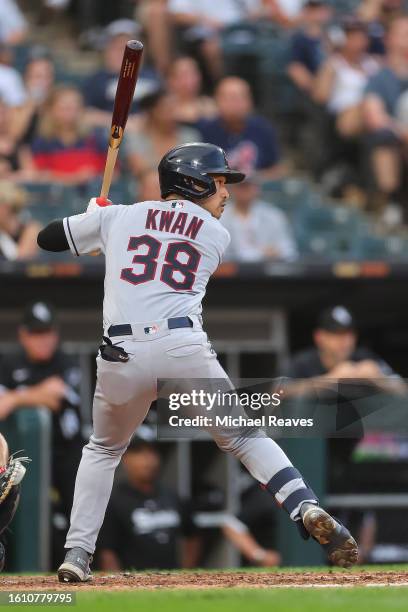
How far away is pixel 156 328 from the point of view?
521 centimetres

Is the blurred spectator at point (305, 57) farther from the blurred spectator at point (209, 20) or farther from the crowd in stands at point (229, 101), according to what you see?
the blurred spectator at point (209, 20)

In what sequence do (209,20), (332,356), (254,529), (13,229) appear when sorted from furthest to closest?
A: (209,20), (13,229), (254,529), (332,356)

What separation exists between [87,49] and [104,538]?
523 centimetres

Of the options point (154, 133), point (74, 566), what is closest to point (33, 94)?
point (154, 133)

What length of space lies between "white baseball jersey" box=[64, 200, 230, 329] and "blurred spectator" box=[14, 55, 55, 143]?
4992 millimetres

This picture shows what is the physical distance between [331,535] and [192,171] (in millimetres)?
1476

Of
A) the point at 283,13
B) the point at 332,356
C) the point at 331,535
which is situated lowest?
the point at 331,535

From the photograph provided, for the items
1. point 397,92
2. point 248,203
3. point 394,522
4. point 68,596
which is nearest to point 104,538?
point 394,522

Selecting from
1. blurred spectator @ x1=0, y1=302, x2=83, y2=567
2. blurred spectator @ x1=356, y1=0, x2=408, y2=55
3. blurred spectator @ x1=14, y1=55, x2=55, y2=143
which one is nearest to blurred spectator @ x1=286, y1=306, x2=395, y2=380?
blurred spectator @ x1=0, y1=302, x2=83, y2=567

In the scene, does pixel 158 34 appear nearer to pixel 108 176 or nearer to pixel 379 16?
pixel 379 16

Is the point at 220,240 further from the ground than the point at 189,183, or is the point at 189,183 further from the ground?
the point at 189,183

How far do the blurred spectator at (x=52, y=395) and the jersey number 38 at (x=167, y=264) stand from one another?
120 inches

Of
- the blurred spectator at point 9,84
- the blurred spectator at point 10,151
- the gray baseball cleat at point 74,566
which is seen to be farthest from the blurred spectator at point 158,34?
the gray baseball cleat at point 74,566

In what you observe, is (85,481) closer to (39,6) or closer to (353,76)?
(353,76)
